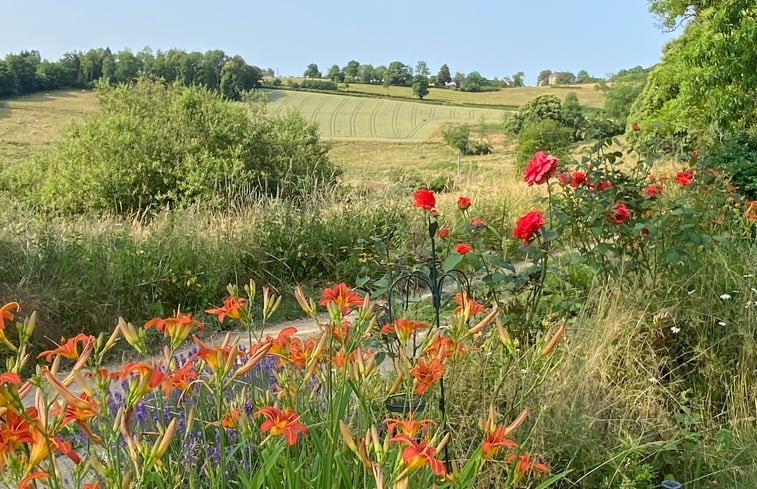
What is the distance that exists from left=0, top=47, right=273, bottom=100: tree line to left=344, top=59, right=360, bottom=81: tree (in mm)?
9336

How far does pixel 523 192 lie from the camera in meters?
7.91

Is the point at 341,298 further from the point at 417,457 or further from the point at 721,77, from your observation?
the point at 721,77

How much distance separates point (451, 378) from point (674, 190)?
15.6 feet

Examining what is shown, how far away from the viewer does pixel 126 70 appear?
19.9m

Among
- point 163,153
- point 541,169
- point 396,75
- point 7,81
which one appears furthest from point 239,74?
point 396,75


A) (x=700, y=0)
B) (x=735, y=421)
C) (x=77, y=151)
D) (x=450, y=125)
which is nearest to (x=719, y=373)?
(x=735, y=421)

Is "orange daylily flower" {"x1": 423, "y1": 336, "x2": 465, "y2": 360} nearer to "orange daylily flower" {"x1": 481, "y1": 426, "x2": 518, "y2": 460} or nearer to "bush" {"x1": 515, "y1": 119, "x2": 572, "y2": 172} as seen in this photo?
"orange daylily flower" {"x1": 481, "y1": 426, "x2": 518, "y2": 460}

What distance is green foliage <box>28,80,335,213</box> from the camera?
10.2 m

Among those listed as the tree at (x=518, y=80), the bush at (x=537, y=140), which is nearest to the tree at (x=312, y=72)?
the tree at (x=518, y=80)

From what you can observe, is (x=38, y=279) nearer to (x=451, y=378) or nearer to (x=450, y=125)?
(x=451, y=378)

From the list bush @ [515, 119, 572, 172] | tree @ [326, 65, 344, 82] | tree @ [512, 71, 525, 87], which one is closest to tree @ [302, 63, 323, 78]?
tree @ [326, 65, 344, 82]

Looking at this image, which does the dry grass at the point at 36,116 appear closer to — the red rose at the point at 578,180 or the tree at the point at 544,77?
the red rose at the point at 578,180

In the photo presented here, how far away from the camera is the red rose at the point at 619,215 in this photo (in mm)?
2945

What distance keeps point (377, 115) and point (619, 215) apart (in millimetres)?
46193
